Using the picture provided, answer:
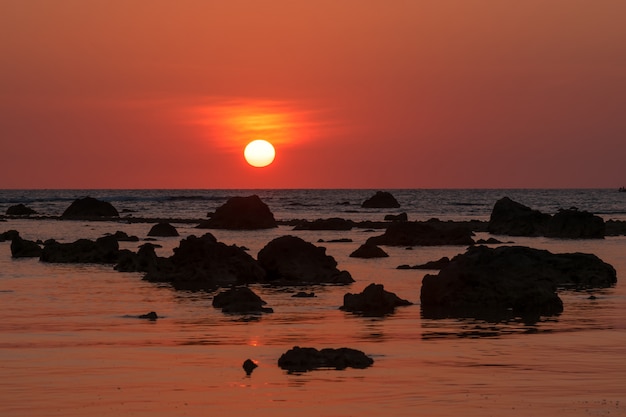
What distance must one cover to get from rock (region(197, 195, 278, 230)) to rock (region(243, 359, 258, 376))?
8104 cm

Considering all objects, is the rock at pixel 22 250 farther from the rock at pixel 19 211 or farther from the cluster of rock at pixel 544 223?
the rock at pixel 19 211

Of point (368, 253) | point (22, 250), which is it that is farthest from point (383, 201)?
point (22, 250)

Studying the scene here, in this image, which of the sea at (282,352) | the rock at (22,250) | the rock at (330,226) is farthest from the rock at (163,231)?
the sea at (282,352)

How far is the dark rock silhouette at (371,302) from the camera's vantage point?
31409 millimetres

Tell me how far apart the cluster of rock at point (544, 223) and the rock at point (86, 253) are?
38500mm

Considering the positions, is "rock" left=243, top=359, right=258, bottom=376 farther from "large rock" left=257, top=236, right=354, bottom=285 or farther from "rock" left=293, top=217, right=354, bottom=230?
"rock" left=293, top=217, right=354, bottom=230

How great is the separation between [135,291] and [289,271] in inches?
280

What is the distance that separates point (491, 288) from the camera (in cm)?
3200

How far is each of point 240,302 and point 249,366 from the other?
431 inches

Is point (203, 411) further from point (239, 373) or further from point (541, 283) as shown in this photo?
point (541, 283)

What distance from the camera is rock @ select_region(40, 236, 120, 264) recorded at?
2067 inches

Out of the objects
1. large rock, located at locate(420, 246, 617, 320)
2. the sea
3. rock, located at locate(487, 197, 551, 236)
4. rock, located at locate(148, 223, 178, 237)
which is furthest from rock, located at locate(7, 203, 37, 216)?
large rock, located at locate(420, 246, 617, 320)

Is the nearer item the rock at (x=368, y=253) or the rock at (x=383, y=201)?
the rock at (x=368, y=253)

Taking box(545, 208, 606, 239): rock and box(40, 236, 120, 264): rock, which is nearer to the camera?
box(40, 236, 120, 264): rock
